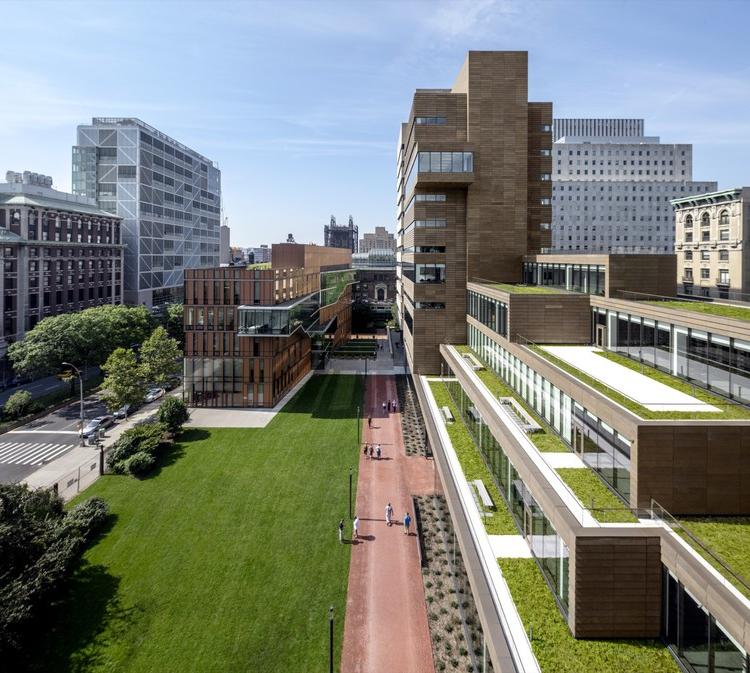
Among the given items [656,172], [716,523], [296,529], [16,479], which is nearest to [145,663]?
[296,529]

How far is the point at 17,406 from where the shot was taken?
181 ft

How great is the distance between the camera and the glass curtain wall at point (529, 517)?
57.3ft

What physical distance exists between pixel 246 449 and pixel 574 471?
32735mm

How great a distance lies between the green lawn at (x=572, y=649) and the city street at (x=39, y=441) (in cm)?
4170

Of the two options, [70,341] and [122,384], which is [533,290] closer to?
[122,384]

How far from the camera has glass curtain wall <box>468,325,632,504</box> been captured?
1905cm

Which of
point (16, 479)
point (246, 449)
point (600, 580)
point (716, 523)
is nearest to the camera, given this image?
point (600, 580)

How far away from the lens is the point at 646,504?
17.4m

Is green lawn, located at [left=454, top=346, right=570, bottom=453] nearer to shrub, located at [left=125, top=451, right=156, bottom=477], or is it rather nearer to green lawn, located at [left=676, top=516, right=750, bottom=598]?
green lawn, located at [left=676, top=516, right=750, bottom=598]

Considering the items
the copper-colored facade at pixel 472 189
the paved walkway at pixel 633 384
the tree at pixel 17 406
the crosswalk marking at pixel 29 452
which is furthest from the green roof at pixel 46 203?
the paved walkway at pixel 633 384

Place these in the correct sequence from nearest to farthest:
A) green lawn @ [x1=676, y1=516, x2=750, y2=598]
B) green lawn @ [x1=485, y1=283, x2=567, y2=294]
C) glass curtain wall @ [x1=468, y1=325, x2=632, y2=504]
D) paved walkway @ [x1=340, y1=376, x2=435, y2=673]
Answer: green lawn @ [x1=676, y1=516, x2=750, y2=598]
glass curtain wall @ [x1=468, y1=325, x2=632, y2=504]
paved walkway @ [x1=340, y1=376, x2=435, y2=673]
green lawn @ [x1=485, y1=283, x2=567, y2=294]

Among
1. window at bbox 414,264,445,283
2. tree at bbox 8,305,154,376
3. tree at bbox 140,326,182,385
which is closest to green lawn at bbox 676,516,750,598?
window at bbox 414,264,445,283

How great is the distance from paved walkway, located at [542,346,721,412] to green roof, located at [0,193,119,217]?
86.7 m

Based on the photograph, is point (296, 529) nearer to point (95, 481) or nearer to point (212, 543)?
point (212, 543)
